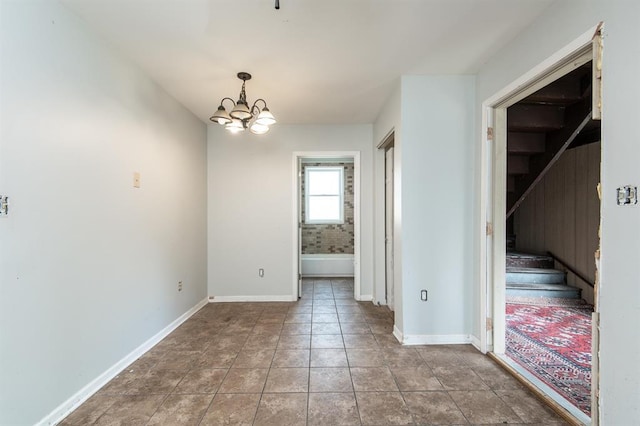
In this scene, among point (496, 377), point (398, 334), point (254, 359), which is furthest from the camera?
point (398, 334)

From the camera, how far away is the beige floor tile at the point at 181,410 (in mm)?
1703

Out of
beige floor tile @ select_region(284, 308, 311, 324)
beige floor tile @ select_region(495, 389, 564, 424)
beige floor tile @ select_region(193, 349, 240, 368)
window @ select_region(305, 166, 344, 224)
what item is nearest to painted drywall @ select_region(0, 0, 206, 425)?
beige floor tile @ select_region(193, 349, 240, 368)

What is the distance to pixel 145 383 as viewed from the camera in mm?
2092

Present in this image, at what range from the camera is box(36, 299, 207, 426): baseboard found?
169 centimetres

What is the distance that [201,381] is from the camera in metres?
2.11

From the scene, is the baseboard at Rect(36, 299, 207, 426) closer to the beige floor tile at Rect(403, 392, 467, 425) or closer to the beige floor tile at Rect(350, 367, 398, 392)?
the beige floor tile at Rect(350, 367, 398, 392)

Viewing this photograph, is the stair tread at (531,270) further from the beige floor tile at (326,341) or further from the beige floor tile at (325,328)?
the beige floor tile at (326,341)

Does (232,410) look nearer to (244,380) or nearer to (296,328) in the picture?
(244,380)

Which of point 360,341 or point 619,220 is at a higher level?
point 619,220

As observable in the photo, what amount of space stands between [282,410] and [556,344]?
8.21 feet

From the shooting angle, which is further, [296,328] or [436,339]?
[296,328]

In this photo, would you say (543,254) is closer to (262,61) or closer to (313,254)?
(313,254)

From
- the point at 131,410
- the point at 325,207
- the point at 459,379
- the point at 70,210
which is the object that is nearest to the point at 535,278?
the point at 459,379

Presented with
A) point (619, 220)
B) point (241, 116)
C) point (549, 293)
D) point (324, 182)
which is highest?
point (241, 116)
